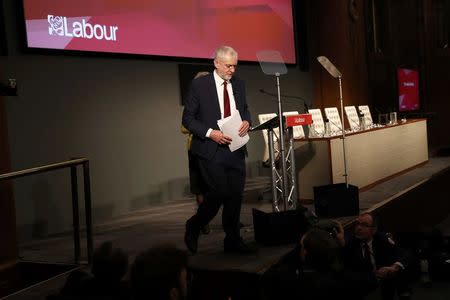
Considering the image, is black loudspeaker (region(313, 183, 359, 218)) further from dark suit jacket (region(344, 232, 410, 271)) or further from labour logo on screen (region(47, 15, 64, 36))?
labour logo on screen (region(47, 15, 64, 36))

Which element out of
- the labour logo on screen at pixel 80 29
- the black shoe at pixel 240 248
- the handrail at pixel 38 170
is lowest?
the black shoe at pixel 240 248

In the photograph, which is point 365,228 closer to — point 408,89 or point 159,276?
point 159,276

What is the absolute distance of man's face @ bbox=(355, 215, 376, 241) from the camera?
3.57 m

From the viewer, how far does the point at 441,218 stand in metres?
6.63

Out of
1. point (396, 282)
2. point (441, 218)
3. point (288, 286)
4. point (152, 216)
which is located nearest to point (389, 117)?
point (441, 218)

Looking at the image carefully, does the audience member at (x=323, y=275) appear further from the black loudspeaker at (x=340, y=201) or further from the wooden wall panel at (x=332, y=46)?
the wooden wall panel at (x=332, y=46)

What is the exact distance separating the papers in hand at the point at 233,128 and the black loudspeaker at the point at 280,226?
0.68m

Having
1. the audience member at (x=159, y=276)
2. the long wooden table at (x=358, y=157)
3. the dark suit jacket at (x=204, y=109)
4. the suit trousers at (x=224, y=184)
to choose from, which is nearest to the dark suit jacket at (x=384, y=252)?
the suit trousers at (x=224, y=184)

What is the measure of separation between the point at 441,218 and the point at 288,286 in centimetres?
489

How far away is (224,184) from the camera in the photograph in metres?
3.37

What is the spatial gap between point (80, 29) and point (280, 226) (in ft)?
8.55

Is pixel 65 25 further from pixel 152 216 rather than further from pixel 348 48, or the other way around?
pixel 348 48

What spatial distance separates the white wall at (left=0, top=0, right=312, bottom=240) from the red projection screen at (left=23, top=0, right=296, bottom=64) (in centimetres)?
15

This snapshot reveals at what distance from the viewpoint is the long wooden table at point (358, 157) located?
5.40 metres
